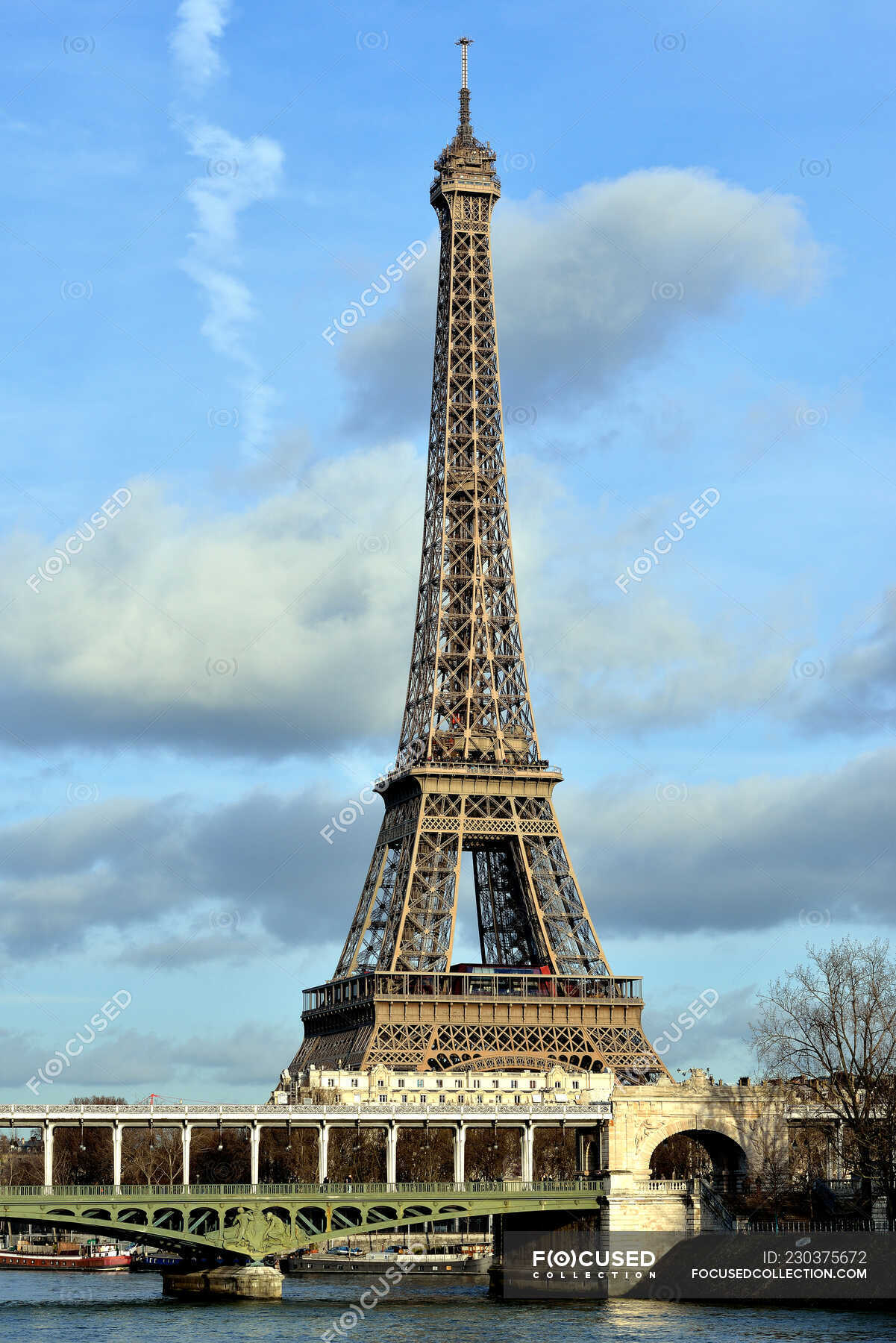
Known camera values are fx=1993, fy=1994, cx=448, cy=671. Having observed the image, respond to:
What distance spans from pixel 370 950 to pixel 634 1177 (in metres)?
37.5

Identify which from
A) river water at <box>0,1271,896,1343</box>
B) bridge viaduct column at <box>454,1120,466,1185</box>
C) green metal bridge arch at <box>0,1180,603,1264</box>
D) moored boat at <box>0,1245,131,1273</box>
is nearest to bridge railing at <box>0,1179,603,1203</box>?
green metal bridge arch at <box>0,1180,603,1264</box>

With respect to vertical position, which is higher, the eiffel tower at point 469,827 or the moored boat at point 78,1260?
the eiffel tower at point 469,827

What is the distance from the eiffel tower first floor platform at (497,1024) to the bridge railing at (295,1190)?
2418 centimetres

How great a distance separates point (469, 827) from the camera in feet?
446

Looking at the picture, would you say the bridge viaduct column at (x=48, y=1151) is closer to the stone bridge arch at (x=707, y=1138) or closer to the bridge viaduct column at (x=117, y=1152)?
the bridge viaduct column at (x=117, y=1152)

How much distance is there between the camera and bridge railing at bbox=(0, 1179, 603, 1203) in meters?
91.8

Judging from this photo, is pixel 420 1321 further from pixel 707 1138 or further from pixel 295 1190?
pixel 707 1138

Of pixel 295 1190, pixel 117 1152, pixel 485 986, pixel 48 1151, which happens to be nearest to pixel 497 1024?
pixel 485 986

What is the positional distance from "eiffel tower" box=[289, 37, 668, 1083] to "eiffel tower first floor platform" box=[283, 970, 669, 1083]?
14 cm

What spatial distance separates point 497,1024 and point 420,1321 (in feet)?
149

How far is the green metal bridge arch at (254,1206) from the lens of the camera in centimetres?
9100

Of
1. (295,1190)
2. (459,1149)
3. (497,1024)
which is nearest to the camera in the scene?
(295,1190)

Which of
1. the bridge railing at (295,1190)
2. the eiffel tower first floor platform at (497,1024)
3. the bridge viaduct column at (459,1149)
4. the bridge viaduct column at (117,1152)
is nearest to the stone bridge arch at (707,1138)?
the bridge railing at (295,1190)

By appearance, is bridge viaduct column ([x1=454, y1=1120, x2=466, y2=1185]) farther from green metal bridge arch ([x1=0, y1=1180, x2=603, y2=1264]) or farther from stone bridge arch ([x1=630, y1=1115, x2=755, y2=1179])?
stone bridge arch ([x1=630, y1=1115, x2=755, y2=1179])
